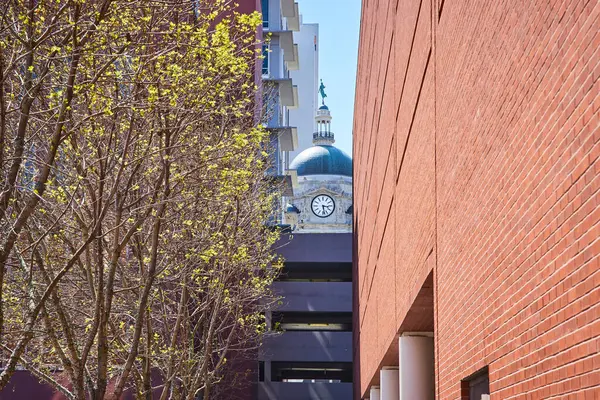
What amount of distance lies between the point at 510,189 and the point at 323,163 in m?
117

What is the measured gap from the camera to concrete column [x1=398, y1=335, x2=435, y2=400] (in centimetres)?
1500

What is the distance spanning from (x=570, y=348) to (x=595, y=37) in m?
1.49

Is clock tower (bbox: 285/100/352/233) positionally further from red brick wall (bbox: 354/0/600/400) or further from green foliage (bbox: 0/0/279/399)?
red brick wall (bbox: 354/0/600/400)

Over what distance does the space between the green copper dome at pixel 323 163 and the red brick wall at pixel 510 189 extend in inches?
4357

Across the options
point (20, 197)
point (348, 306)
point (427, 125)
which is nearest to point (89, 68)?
point (20, 197)

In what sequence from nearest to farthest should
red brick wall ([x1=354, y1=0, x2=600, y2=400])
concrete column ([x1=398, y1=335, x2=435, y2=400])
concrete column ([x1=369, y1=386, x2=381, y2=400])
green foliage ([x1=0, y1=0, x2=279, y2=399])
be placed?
1. red brick wall ([x1=354, y1=0, x2=600, y2=400])
2. green foliage ([x1=0, y1=0, x2=279, y2=399])
3. concrete column ([x1=398, y1=335, x2=435, y2=400])
4. concrete column ([x1=369, y1=386, x2=381, y2=400])

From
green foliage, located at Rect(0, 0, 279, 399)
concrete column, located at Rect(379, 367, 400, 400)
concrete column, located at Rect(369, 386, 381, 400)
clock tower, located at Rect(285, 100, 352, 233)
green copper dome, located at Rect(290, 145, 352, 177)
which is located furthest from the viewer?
green copper dome, located at Rect(290, 145, 352, 177)

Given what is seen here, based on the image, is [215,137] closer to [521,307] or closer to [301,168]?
[521,307]

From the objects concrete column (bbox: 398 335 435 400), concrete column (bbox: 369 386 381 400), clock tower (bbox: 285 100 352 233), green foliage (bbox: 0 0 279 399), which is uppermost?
clock tower (bbox: 285 100 352 233)

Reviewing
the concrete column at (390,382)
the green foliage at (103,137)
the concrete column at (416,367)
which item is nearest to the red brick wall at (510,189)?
the green foliage at (103,137)

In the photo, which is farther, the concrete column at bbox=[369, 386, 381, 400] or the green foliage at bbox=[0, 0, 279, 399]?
the concrete column at bbox=[369, 386, 381, 400]

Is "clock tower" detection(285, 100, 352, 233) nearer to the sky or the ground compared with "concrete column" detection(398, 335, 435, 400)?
nearer to the sky

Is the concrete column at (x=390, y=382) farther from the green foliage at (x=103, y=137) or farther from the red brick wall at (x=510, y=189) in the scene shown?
the red brick wall at (x=510, y=189)

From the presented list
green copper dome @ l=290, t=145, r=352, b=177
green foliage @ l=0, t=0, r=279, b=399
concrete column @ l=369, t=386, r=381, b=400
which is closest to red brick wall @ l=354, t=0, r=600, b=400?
green foliage @ l=0, t=0, r=279, b=399
